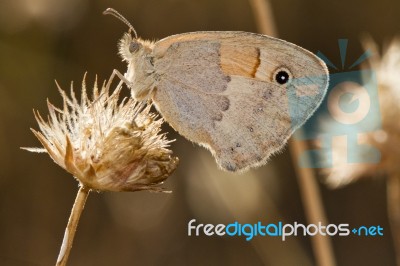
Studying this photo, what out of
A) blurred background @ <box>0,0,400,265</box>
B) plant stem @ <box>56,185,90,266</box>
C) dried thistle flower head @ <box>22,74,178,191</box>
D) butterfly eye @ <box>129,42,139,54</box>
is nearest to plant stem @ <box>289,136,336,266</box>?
blurred background @ <box>0,0,400,265</box>

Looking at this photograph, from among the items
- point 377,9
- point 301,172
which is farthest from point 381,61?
point 377,9

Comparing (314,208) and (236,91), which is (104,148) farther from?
(314,208)

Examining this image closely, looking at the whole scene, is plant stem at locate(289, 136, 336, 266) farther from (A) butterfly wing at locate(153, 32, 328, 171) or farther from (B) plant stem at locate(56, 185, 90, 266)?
(B) plant stem at locate(56, 185, 90, 266)

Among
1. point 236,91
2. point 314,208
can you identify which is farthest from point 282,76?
point 314,208

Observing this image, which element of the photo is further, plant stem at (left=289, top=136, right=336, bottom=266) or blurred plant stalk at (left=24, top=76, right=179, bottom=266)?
plant stem at (left=289, top=136, right=336, bottom=266)

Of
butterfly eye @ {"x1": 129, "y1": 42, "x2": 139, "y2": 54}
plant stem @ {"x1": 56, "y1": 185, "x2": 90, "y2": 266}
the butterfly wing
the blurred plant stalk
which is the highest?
butterfly eye @ {"x1": 129, "y1": 42, "x2": 139, "y2": 54}

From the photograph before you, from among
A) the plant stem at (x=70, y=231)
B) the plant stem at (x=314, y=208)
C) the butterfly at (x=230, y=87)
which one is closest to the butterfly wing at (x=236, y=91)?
the butterfly at (x=230, y=87)

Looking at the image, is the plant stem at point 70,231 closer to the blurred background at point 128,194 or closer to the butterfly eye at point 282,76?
the butterfly eye at point 282,76
